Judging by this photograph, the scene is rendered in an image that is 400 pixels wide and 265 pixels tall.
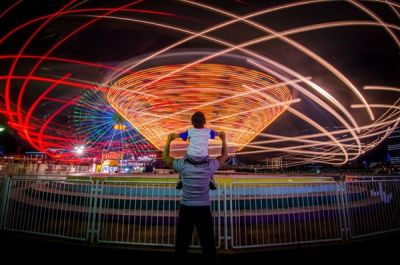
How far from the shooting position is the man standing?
2.98 meters

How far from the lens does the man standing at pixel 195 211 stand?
9.79ft

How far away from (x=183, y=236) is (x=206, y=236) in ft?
0.91

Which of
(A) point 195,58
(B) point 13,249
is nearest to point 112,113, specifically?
(A) point 195,58

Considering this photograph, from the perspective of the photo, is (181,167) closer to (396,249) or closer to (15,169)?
(396,249)

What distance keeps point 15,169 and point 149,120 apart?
39.6ft

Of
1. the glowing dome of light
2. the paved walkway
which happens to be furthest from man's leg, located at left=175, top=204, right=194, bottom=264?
the glowing dome of light

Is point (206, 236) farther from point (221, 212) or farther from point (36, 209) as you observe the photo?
point (36, 209)

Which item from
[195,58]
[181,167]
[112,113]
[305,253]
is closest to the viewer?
[181,167]

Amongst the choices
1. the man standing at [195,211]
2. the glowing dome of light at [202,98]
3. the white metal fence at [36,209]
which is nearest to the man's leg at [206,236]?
the man standing at [195,211]

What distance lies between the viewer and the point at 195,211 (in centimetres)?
300

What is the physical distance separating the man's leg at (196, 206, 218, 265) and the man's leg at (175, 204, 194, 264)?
0.11 meters

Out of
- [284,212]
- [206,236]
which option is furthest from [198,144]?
[284,212]

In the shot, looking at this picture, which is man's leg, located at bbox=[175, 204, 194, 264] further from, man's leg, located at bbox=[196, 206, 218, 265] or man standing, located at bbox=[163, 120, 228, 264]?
man's leg, located at bbox=[196, 206, 218, 265]

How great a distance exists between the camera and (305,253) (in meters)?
4.95
